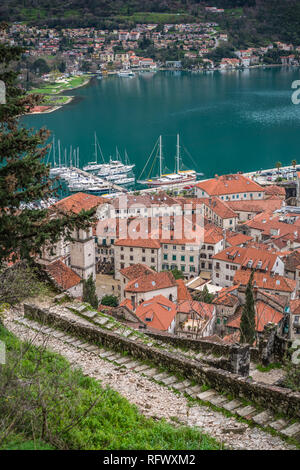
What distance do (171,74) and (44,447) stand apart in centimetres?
15933

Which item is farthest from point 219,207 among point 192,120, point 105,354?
point 192,120

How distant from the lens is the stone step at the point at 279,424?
26.2 feet

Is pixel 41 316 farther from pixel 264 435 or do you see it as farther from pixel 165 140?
→ pixel 165 140

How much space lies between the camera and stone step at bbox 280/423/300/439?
25.4ft

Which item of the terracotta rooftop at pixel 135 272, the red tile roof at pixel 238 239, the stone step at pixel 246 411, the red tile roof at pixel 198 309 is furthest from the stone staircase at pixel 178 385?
the red tile roof at pixel 238 239

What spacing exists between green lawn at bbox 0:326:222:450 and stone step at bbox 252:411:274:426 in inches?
35.6

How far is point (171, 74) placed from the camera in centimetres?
15800

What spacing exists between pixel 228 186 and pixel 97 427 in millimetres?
46922

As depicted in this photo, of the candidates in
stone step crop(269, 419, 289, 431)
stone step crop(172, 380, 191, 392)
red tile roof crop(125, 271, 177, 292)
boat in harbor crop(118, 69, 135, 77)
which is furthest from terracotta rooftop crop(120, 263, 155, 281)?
boat in harbor crop(118, 69, 135, 77)

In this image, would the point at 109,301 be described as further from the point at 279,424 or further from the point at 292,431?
the point at 292,431

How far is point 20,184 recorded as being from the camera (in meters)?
9.09

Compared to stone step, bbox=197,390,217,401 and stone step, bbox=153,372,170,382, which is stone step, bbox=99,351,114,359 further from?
stone step, bbox=197,390,217,401

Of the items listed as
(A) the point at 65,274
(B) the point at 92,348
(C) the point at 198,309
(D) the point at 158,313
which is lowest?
(C) the point at 198,309

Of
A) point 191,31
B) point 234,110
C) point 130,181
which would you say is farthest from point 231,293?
point 191,31
